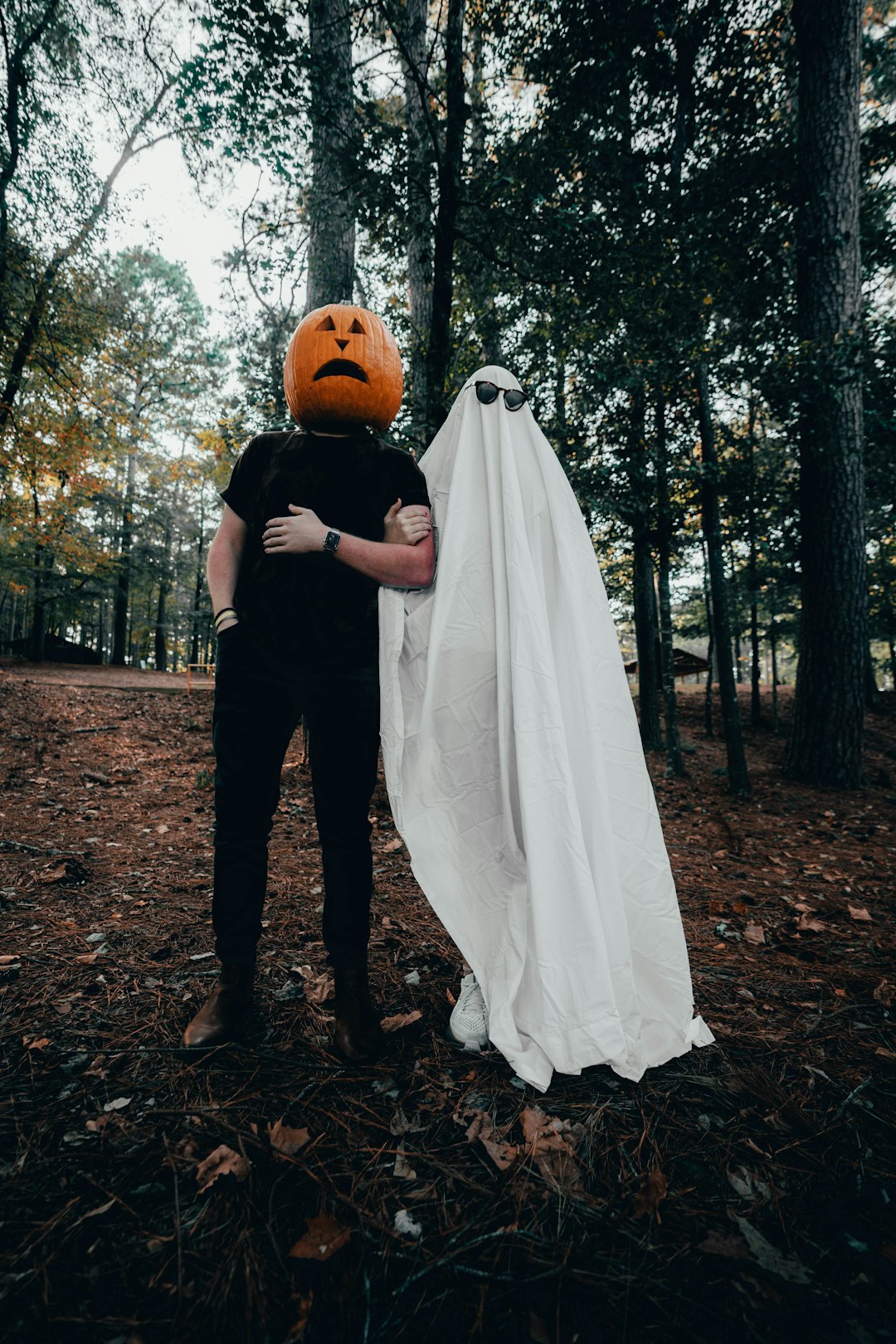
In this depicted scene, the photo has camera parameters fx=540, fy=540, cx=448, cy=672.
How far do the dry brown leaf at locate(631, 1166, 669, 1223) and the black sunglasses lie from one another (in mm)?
2403

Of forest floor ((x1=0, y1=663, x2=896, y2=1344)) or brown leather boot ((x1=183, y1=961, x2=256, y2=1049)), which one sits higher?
brown leather boot ((x1=183, y1=961, x2=256, y2=1049))

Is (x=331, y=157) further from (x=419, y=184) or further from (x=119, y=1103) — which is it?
(x=119, y=1103)

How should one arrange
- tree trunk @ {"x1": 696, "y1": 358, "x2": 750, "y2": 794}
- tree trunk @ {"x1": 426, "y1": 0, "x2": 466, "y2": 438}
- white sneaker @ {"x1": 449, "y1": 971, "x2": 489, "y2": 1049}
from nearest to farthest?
1. white sneaker @ {"x1": 449, "y1": 971, "x2": 489, "y2": 1049}
2. tree trunk @ {"x1": 426, "y1": 0, "x2": 466, "y2": 438}
3. tree trunk @ {"x1": 696, "y1": 358, "x2": 750, "y2": 794}

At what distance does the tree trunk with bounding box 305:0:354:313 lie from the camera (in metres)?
4.38

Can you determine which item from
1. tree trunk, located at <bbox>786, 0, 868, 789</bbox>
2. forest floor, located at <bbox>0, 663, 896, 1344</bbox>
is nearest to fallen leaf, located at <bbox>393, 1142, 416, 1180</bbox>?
forest floor, located at <bbox>0, 663, 896, 1344</bbox>

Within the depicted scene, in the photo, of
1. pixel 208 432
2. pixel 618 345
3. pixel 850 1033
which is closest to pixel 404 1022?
pixel 850 1033

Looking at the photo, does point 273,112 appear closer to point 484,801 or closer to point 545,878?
point 484,801

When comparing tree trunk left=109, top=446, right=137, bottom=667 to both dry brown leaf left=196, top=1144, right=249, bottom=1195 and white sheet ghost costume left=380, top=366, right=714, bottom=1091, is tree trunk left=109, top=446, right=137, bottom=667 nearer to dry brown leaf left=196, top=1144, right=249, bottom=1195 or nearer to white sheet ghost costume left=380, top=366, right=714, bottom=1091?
white sheet ghost costume left=380, top=366, right=714, bottom=1091

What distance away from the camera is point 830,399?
5.88 metres

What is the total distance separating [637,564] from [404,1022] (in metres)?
9.10

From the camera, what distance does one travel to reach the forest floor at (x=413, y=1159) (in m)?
1.11

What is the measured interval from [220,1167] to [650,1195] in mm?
1109

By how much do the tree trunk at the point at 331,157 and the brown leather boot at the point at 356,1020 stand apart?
6.00 meters

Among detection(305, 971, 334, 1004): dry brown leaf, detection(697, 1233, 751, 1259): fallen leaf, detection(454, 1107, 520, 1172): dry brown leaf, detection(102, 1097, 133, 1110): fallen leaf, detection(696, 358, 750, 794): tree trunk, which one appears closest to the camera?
detection(697, 1233, 751, 1259): fallen leaf
